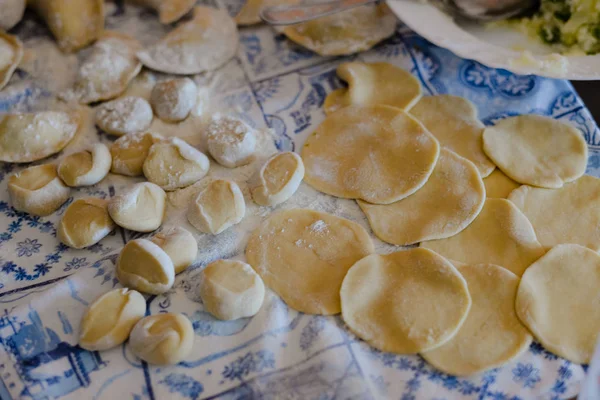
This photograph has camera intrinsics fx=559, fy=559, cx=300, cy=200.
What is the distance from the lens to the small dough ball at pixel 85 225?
789 millimetres

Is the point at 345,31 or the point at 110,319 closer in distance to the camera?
the point at 110,319

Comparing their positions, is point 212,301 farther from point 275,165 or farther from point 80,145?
point 80,145

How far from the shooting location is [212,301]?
2.30ft

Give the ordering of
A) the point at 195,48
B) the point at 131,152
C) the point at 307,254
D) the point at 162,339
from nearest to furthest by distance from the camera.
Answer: the point at 162,339
the point at 307,254
the point at 131,152
the point at 195,48

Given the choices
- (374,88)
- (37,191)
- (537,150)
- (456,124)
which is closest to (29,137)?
(37,191)

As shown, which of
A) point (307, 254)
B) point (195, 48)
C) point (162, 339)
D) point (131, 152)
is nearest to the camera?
point (162, 339)

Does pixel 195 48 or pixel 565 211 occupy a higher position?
pixel 195 48

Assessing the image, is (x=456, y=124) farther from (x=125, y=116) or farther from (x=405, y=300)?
(x=125, y=116)

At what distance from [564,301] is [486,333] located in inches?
4.4

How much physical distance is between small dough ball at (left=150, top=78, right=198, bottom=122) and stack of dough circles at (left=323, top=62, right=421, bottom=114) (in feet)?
0.76

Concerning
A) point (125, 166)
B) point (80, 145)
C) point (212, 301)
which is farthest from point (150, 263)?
point (80, 145)

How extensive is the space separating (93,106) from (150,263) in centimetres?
39

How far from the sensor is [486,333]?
0.69 meters

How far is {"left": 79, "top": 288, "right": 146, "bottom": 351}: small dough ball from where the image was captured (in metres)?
0.69
